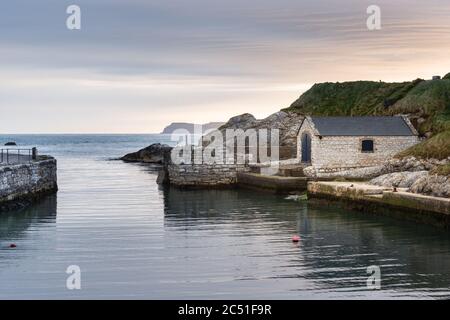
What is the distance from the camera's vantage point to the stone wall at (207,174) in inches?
2094

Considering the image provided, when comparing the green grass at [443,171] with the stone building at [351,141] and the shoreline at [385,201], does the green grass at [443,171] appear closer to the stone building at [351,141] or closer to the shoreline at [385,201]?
the shoreline at [385,201]

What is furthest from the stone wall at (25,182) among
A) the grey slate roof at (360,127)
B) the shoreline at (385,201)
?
the grey slate roof at (360,127)

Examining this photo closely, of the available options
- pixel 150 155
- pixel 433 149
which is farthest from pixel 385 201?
pixel 150 155

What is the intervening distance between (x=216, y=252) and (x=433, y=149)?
2401 cm

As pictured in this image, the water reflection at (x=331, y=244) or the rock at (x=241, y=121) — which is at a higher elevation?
the rock at (x=241, y=121)

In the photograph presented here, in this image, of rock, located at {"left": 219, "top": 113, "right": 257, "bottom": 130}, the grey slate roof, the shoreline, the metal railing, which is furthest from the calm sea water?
rock, located at {"left": 219, "top": 113, "right": 257, "bottom": 130}

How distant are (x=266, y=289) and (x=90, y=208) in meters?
22.2

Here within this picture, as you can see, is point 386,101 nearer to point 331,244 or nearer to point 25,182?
point 25,182

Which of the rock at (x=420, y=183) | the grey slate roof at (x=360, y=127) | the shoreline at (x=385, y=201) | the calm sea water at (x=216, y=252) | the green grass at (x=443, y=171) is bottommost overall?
the calm sea water at (x=216, y=252)

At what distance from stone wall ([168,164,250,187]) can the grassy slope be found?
12.6 m

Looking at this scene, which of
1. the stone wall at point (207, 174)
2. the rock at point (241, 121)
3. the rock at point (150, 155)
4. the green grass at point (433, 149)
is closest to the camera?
the green grass at point (433, 149)

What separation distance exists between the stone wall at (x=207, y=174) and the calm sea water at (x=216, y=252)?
10.9 metres
